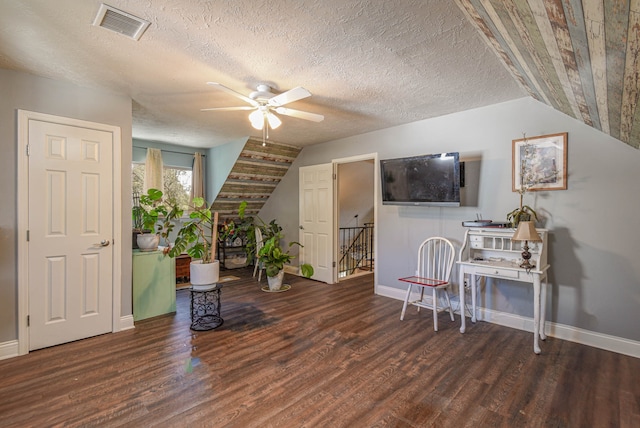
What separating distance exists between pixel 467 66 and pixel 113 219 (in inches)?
141

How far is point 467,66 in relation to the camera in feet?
7.82

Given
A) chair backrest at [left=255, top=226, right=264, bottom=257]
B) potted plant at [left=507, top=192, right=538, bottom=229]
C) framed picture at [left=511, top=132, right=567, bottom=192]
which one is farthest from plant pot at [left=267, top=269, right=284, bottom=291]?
framed picture at [left=511, top=132, right=567, bottom=192]

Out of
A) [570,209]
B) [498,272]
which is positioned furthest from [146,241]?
[570,209]

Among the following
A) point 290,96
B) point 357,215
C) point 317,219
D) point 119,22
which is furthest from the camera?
point 357,215

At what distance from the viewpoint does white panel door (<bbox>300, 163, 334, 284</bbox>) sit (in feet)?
16.4

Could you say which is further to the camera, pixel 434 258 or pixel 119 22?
pixel 434 258

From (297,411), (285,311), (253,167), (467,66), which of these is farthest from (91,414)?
(253,167)

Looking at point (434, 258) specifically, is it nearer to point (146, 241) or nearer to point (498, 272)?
point (498, 272)

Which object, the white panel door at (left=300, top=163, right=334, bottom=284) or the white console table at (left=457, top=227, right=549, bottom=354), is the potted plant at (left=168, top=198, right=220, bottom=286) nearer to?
the white panel door at (left=300, top=163, right=334, bottom=284)

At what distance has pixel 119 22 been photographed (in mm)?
1810

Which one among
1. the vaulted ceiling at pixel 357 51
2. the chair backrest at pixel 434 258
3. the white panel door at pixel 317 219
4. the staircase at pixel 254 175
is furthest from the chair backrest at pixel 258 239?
the chair backrest at pixel 434 258

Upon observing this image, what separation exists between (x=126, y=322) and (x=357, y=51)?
11.1 feet

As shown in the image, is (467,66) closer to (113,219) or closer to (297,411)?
(297,411)

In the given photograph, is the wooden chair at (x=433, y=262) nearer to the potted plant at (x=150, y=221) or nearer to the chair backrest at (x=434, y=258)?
the chair backrest at (x=434, y=258)
